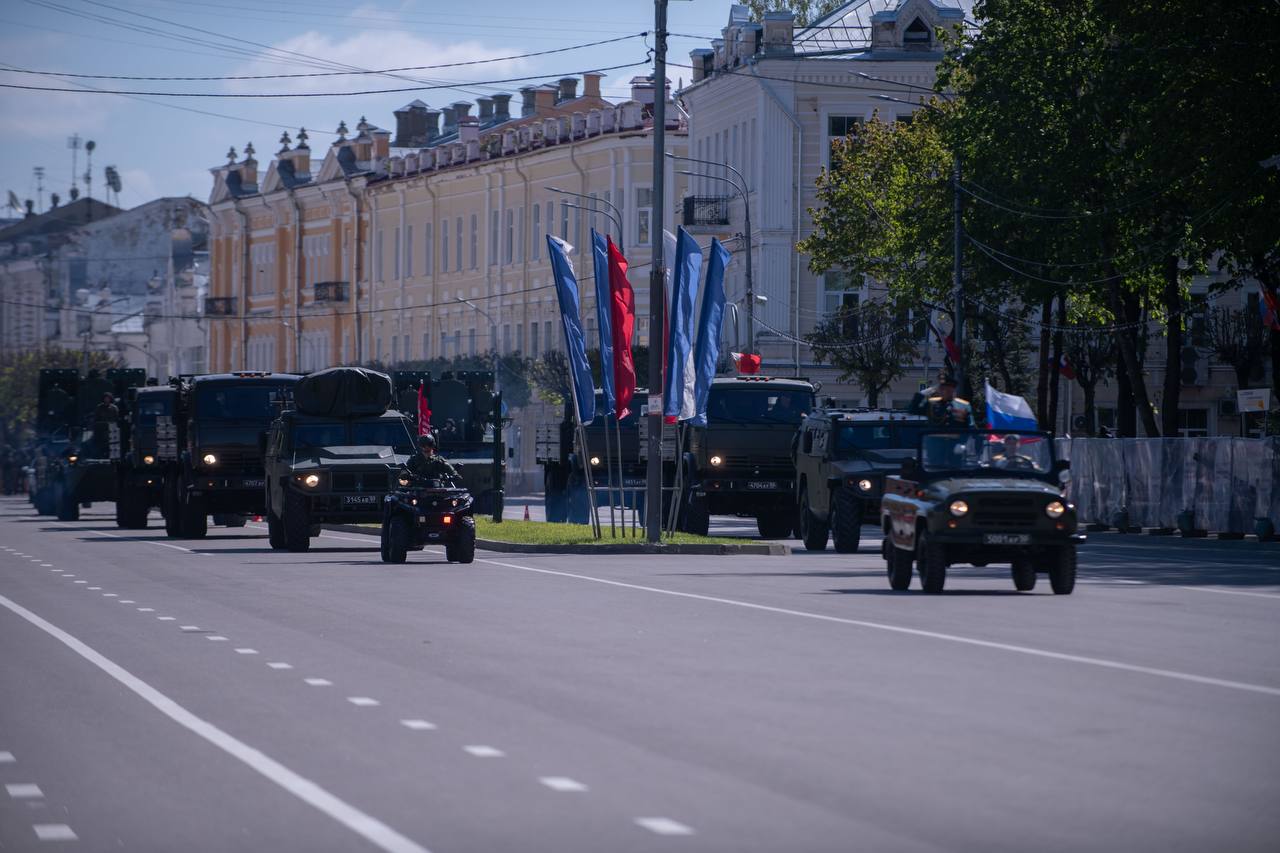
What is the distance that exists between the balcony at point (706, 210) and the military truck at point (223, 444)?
119 feet

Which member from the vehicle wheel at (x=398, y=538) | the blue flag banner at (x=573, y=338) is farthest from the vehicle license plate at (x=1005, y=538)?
the blue flag banner at (x=573, y=338)

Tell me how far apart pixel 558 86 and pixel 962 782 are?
92.2m

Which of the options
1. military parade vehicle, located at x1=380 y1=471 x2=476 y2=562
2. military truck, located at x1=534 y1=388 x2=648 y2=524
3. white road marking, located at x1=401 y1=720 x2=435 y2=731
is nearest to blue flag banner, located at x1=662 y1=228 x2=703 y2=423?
military parade vehicle, located at x1=380 y1=471 x2=476 y2=562

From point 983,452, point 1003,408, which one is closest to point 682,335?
point 1003,408

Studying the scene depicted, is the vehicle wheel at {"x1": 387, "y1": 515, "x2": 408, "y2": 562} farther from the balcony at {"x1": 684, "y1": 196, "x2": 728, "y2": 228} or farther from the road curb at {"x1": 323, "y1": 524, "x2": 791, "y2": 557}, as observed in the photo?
the balcony at {"x1": 684, "y1": 196, "x2": 728, "y2": 228}

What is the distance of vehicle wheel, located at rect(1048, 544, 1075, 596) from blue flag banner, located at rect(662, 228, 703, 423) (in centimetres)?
1211

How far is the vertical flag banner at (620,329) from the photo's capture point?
117 feet

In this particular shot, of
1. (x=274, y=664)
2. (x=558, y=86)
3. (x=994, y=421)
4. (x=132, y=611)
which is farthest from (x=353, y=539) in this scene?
(x=558, y=86)

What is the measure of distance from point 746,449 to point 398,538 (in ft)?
35.0

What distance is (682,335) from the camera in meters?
35.3

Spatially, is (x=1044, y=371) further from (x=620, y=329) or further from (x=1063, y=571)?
(x=1063, y=571)

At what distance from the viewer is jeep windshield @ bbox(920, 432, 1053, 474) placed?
24.3m

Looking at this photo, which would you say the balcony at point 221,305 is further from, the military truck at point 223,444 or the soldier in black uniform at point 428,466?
the soldier in black uniform at point 428,466

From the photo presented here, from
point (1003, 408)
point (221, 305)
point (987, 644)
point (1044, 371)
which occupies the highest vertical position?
point (221, 305)
